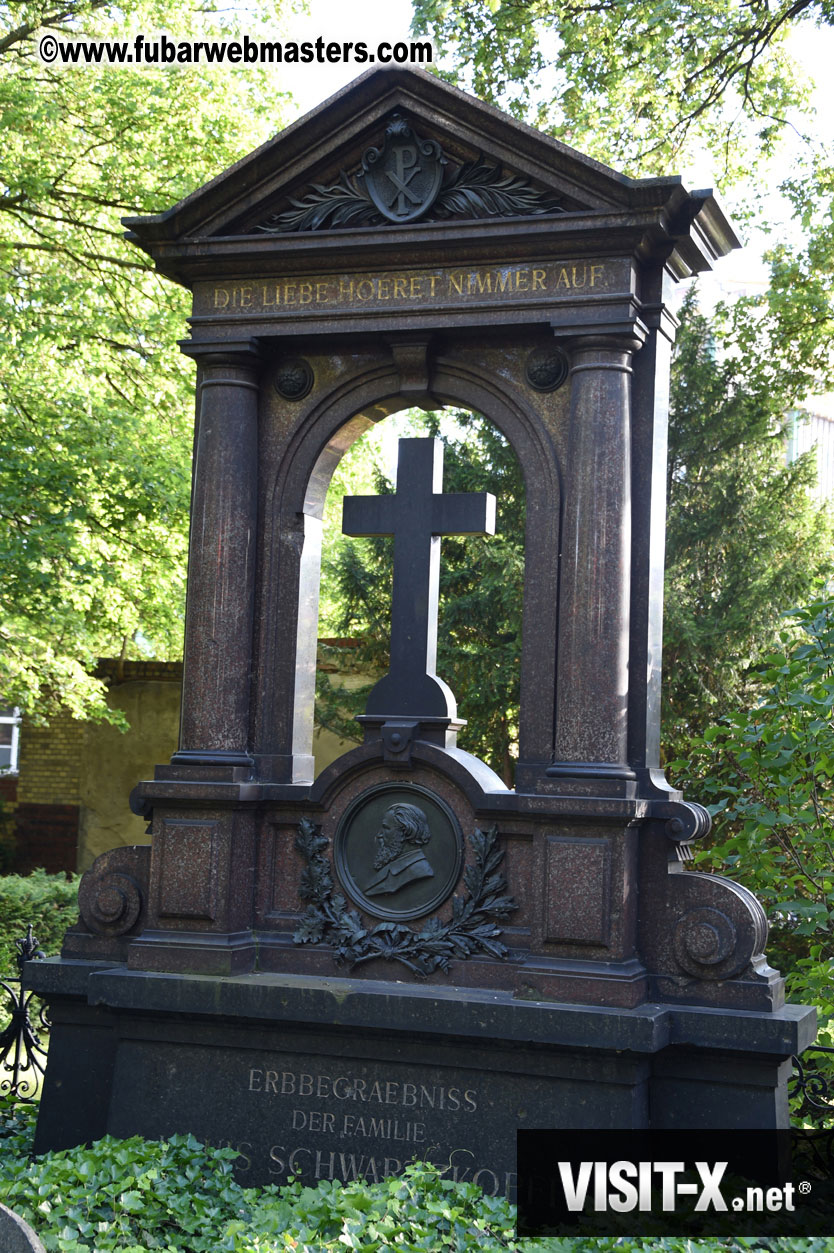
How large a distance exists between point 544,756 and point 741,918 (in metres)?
1.08

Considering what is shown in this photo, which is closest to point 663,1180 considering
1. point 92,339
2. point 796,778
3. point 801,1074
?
point 801,1074

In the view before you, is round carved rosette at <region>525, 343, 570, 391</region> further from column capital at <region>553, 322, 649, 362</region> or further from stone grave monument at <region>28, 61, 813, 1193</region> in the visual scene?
column capital at <region>553, 322, 649, 362</region>

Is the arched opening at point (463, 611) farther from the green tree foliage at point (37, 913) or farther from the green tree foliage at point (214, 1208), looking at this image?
the green tree foliage at point (214, 1208)

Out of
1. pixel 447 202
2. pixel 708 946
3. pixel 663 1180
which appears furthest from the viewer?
pixel 447 202

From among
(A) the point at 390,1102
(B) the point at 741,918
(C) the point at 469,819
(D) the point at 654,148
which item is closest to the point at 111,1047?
(A) the point at 390,1102

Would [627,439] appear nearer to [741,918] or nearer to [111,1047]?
[741,918]

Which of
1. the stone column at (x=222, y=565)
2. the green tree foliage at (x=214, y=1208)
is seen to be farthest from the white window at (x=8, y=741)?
the green tree foliage at (x=214, y=1208)

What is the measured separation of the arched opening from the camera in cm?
1277

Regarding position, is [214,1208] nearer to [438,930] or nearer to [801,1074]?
[438,930]

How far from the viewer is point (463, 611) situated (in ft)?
43.0

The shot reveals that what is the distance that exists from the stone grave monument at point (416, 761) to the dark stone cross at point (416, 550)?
0.06ft

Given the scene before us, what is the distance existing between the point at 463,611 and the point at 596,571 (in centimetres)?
737

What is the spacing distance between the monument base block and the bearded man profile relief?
18.1 inches

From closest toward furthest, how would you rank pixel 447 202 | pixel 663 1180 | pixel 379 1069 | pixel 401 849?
1. pixel 663 1180
2. pixel 379 1069
3. pixel 401 849
4. pixel 447 202
